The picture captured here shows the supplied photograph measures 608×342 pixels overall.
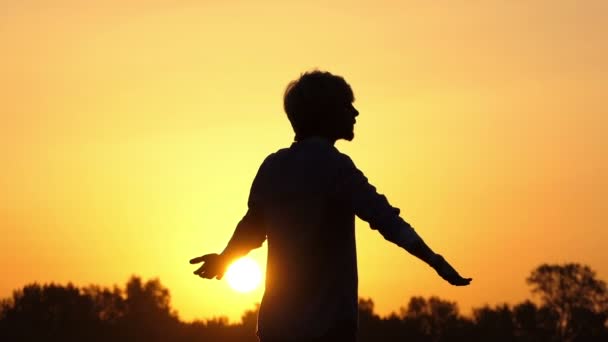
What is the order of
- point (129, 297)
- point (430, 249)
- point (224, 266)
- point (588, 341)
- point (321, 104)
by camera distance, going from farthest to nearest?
point (129, 297) < point (588, 341) < point (224, 266) < point (321, 104) < point (430, 249)

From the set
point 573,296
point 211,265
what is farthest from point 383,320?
point 211,265

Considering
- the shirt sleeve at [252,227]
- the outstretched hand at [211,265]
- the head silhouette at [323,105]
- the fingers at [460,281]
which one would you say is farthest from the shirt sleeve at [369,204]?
the outstretched hand at [211,265]

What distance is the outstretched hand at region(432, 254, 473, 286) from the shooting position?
822cm

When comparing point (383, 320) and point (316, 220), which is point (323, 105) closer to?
point (316, 220)

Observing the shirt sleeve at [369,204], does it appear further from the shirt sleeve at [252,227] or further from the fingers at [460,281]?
the shirt sleeve at [252,227]

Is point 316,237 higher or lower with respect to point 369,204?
lower

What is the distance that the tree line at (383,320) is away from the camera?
102562 millimetres

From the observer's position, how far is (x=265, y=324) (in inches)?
352

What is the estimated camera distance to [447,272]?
8.27 metres

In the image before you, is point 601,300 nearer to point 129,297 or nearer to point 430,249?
point 129,297

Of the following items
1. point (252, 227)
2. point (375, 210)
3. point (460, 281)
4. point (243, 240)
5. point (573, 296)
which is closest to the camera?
point (460, 281)

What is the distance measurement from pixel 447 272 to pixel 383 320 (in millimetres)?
100558

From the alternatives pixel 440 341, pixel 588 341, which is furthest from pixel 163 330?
pixel 588 341

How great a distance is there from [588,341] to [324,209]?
320 ft
